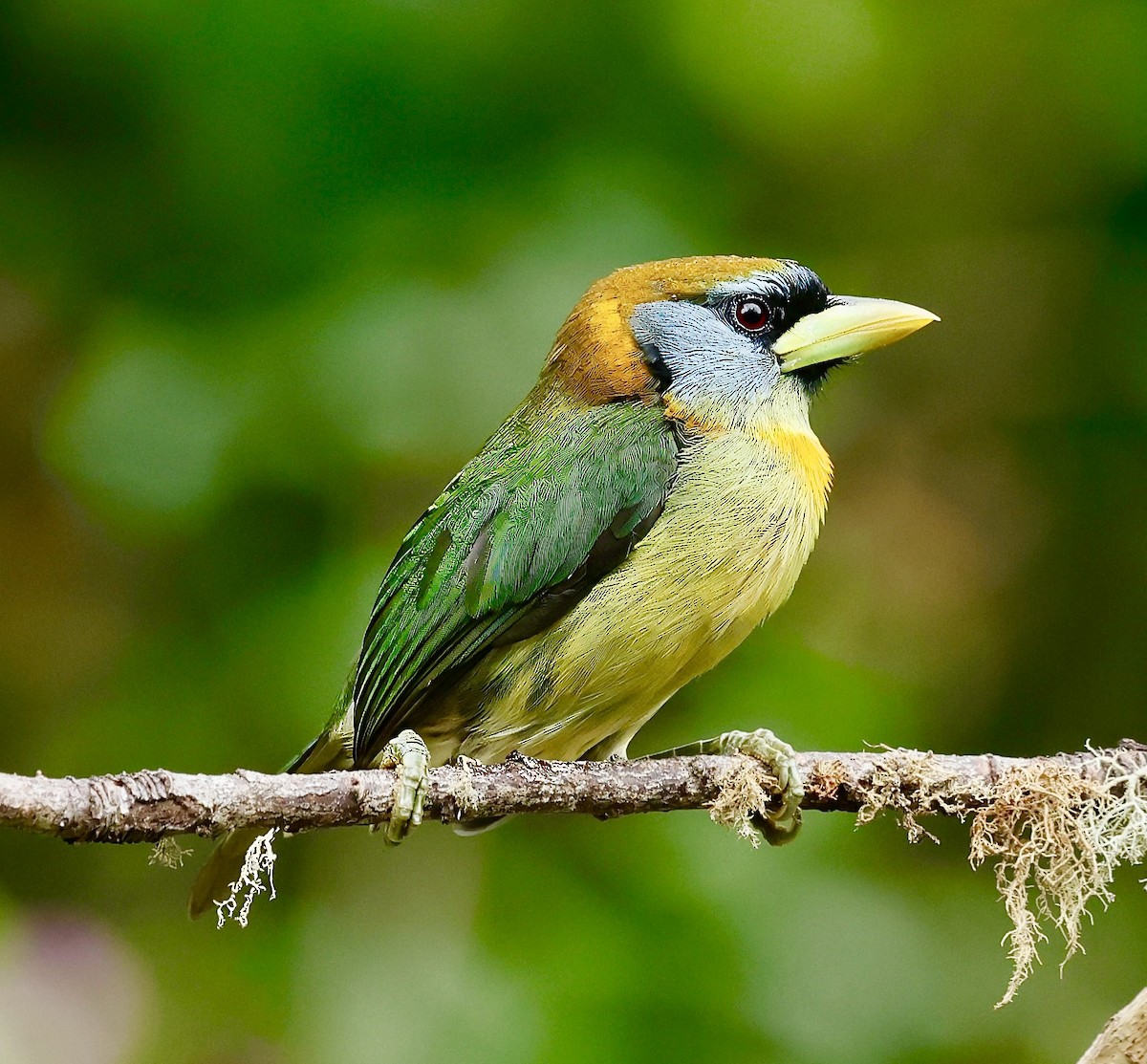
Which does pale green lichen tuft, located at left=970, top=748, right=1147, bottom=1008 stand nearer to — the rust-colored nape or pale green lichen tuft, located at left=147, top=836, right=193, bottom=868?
the rust-colored nape

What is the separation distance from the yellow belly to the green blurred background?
1.88 feet

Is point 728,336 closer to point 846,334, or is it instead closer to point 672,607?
point 846,334

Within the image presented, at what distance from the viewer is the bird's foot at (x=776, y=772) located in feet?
8.67

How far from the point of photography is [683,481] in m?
2.88

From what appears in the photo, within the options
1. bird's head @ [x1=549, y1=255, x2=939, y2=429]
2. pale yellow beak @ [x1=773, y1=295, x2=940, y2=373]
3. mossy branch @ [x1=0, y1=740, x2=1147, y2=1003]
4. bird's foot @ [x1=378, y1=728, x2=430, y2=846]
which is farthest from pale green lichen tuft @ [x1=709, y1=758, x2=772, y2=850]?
pale yellow beak @ [x1=773, y1=295, x2=940, y2=373]

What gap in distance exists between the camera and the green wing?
283 centimetres

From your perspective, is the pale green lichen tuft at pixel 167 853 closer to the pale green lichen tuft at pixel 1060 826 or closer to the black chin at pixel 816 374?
the pale green lichen tuft at pixel 1060 826

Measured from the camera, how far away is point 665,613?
8.95 feet

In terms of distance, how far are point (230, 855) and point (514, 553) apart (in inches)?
32.8

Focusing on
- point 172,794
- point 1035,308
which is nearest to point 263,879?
point 172,794

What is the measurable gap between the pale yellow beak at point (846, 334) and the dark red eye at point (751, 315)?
55 mm

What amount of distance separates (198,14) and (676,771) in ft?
7.39

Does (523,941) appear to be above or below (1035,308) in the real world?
below

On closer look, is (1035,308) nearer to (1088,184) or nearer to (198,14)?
(1088,184)
